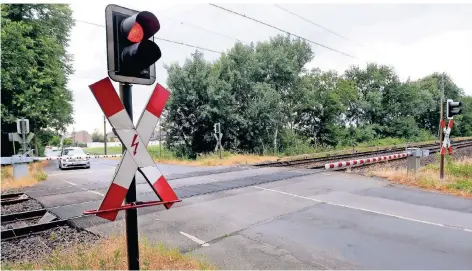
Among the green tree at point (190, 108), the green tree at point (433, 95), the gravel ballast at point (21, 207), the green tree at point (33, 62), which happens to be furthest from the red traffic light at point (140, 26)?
the green tree at point (433, 95)

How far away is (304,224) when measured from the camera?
6102 mm

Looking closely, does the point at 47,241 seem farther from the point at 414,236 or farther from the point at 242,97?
the point at 242,97

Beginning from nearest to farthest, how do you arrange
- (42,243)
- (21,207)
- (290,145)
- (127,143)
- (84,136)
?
(127,143) < (42,243) < (21,207) < (290,145) < (84,136)

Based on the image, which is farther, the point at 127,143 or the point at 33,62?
the point at 33,62

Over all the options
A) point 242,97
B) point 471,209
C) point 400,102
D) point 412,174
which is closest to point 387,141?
point 400,102

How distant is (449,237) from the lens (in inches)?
210

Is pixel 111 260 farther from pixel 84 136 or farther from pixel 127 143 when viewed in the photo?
pixel 84 136

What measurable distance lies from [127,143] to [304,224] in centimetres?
461

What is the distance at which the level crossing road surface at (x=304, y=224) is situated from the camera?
4.55 meters

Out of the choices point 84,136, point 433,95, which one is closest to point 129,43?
point 433,95

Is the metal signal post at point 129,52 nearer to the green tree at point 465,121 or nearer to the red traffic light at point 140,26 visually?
the red traffic light at point 140,26

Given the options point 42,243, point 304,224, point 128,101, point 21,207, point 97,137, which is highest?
point 128,101

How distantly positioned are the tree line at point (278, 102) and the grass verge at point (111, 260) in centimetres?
1958

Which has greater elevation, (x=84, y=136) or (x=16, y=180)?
(x=16, y=180)
